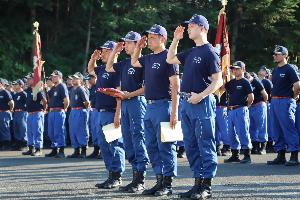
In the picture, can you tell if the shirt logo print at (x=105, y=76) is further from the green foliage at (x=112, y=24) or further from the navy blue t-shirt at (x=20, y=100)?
the green foliage at (x=112, y=24)

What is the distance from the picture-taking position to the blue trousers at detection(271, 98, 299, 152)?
1229 cm

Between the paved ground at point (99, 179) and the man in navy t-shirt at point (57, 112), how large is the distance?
190cm

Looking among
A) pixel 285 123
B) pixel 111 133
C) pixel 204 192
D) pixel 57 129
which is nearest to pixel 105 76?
pixel 111 133

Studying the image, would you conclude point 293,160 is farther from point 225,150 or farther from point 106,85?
point 106,85

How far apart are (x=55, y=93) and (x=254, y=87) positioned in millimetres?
5033

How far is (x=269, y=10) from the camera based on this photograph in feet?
104

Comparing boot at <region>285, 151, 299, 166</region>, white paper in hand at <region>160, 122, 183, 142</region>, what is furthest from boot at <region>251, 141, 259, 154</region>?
white paper in hand at <region>160, 122, 183, 142</region>

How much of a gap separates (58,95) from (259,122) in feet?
16.9

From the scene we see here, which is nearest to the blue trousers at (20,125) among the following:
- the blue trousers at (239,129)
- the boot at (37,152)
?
the boot at (37,152)

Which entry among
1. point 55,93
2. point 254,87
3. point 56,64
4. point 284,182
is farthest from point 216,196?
point 56,64

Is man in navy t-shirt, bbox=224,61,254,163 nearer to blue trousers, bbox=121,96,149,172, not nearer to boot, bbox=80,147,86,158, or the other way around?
boot, bbox=80,147,86,158

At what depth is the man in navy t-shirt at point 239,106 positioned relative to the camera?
1322 centimetres

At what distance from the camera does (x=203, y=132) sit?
765 centimetres

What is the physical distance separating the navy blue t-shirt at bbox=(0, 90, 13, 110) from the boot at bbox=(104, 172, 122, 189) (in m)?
10.6
